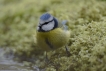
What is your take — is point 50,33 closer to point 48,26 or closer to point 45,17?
point 48,26

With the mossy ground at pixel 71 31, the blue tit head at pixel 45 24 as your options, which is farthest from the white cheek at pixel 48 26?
the mossy ground at pixel 71 31

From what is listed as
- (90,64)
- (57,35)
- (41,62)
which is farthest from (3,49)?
(90,64)

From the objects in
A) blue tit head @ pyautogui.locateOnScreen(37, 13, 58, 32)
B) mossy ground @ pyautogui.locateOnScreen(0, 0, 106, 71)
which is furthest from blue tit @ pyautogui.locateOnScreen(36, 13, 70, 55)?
mossy ground @ pyautogui.locateOnScreen(0, 0, 106, 71)

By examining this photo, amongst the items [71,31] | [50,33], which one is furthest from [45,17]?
[71,31]

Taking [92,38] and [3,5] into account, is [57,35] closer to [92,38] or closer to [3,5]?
[92,38]

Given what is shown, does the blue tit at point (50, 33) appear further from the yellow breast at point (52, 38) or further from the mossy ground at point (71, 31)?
the mossy ground at point (71, 31)

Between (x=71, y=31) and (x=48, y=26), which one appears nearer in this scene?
(x=48, y=26)

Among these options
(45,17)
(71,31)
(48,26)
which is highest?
(45,17)
